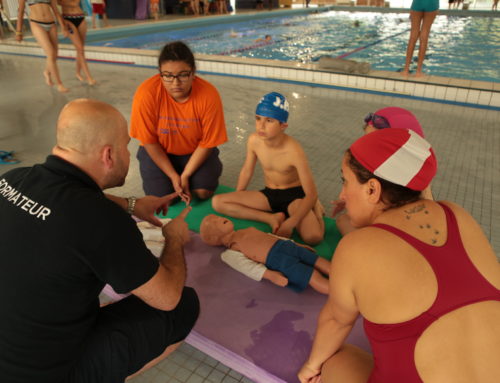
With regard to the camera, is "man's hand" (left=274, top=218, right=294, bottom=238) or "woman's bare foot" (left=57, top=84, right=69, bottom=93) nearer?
"man's hand" (left=274, top=218, right=294, bottom=238)

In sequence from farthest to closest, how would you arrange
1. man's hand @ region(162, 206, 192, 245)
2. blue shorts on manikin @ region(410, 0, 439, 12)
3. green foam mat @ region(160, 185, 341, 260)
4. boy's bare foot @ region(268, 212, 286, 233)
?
blue shorts on manikin @ region(410, 0, 439, 12) → boy's bare foot @ region(268, 212, 286, 233) → green foam mat @ region(160, 185, 341, 260) → man's hand @ region(162, 206, 192, 245)

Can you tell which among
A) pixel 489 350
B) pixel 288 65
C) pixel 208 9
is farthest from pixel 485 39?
pixel 489 350

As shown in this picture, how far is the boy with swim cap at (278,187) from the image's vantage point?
2483 mm

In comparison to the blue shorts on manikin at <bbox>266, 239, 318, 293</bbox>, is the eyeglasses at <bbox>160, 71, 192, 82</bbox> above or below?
above

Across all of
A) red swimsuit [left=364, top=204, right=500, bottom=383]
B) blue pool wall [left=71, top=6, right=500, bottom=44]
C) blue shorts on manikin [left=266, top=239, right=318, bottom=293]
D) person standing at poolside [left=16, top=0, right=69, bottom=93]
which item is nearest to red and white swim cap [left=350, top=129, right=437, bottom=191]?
red swimsuit [left=364, top=204, right=500, bottom=383]

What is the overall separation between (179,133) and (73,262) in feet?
6.52

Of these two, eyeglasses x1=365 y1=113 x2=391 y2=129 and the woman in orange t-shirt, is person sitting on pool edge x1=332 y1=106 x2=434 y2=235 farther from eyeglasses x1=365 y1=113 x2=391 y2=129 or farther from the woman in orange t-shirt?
the woman in orange t-shirt

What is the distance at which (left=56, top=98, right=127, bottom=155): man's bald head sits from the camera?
124cm

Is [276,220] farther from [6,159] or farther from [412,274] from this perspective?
[6,159]

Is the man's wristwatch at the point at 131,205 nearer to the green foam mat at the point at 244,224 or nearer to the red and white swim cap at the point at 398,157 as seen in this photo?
the green foam mat at the point at 244,224

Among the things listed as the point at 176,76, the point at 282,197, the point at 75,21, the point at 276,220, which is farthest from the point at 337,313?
the point at 75,21

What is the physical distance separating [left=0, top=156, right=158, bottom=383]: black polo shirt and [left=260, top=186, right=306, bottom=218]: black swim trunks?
165cm

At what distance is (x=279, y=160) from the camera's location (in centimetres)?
266

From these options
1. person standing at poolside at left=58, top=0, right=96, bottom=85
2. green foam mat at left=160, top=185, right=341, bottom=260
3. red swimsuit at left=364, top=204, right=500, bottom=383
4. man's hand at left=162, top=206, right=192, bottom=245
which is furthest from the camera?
person standing at poolside at left=58, top=0, right=96, bottom=85
